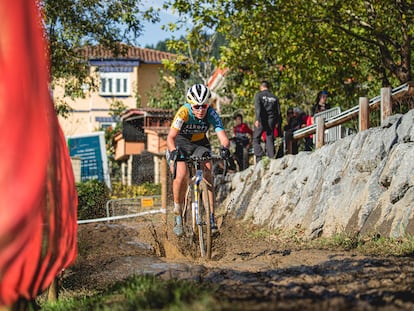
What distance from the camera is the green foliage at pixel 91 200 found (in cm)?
2069

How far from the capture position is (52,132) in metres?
5.07

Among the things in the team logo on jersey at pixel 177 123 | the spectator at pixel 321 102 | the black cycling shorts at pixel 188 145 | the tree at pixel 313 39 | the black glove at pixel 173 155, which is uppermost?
the tree at pixel 313 39

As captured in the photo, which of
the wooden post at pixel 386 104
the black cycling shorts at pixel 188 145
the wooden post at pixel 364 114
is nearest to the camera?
the black cycling shorts at pixel 188 145

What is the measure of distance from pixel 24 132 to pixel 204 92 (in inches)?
232

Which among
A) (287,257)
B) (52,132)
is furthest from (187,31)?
(52,132)

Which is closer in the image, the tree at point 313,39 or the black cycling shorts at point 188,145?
the black cycling shorts at point 188,145

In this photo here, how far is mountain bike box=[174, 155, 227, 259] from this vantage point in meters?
9.63

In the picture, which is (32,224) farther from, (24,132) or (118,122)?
(118,122)

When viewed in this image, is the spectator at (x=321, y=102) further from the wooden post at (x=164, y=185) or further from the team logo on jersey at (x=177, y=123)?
the team logo on jersey at (x=177, y=123)

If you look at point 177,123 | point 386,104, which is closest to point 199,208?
point 177,123

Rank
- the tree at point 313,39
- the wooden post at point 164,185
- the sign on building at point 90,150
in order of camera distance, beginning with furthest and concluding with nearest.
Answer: the sign on building at point 90,150 < the tree at point 313,39 < the wooden post at point 164,185

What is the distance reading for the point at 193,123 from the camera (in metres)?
10.4

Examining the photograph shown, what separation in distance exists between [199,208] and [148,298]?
5260mm

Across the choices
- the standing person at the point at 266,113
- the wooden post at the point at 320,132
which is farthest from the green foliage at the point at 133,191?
the wooden post at the point at 320,132
